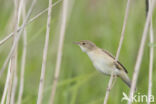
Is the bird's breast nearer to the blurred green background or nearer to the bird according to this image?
the bird

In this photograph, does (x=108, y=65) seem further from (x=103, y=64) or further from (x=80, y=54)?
(x=80, y=54)

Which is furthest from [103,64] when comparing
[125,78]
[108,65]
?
[125,78]

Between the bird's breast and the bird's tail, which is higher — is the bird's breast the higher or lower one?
the higher one

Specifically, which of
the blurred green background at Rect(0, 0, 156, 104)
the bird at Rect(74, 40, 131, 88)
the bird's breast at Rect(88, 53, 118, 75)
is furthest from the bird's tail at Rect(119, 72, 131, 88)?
the blurred green background at Rect(0, 0, 156, 104)

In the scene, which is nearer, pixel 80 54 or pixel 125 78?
pixel 125 78

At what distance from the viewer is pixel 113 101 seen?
367 centimetres

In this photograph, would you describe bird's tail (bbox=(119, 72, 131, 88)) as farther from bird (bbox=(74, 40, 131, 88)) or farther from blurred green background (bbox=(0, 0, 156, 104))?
blurred green background (bbox=(0, 0, 156, 104))

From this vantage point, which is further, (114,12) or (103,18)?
(103,18)

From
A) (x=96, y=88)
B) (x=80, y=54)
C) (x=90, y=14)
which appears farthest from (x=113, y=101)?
(x=90, y=14)

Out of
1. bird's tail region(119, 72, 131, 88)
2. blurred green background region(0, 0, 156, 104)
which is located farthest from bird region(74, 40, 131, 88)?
blurred green background region(0, 0, 156, 104)

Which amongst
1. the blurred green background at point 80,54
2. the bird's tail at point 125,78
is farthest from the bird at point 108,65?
the blurred green background at point 80,54

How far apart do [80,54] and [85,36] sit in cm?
31

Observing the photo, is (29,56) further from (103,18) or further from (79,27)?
(103,18)

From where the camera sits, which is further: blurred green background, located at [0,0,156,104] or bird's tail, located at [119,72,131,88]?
blurred green background, located at [0,0,156,104]
